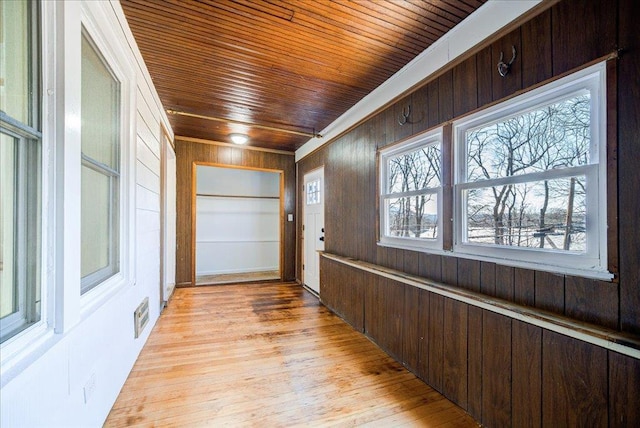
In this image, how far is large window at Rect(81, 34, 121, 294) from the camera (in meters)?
1.45

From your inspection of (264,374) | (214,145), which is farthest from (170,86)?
(264,374)

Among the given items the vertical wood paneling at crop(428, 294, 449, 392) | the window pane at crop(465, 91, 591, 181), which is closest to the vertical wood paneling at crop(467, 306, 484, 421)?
the vertical wood paneling at crop(428, 294, 449, 392)

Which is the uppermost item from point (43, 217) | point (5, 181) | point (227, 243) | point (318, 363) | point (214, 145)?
point (214, 145)

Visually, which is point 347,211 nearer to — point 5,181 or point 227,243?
point 5,181

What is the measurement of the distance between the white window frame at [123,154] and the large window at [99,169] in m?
0.03

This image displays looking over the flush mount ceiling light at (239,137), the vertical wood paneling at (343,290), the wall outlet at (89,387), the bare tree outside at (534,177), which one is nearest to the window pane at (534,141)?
the bare tree outside at (534,177)

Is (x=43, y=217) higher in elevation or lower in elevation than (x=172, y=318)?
higher

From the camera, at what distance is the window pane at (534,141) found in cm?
134

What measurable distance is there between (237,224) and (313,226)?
6.68 ft

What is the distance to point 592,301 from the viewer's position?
4.09ft

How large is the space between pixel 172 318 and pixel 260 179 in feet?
11.3

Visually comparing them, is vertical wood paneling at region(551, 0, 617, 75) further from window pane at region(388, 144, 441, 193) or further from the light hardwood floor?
the light hardwood floor

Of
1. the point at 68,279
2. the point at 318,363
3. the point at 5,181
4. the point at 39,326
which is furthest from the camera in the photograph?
the point at 318,363

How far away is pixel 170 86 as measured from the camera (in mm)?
2854
